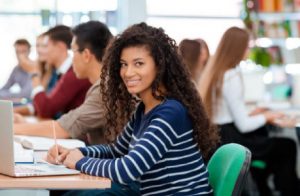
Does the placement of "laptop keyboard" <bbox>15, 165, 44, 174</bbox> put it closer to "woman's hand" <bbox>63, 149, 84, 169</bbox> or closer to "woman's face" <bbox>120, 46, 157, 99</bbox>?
"woman's hand" <bbox>63, 149, 84, 169</bbox>

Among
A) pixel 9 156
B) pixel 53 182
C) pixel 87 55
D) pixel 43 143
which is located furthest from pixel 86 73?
pixel 53 182

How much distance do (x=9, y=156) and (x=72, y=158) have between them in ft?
0.78

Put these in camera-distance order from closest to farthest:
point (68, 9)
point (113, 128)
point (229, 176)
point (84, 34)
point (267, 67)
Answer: point (229, 176) → point (113, 128) → point (84, 34) → point (267, 67) → point (68, 9)

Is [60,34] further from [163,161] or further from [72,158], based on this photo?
[163,161]

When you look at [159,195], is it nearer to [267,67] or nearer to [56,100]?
[56,100]

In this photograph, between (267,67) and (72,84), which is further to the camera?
(267,67)

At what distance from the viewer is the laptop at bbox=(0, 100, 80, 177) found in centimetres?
208

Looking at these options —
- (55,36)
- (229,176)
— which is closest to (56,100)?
(55,36)

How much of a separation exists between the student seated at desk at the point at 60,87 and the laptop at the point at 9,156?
5.58 ft

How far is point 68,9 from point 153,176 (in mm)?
5490

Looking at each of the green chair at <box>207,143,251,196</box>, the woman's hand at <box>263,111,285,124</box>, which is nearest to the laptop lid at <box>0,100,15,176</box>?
the green chair at <box>207,143,251,196</box>

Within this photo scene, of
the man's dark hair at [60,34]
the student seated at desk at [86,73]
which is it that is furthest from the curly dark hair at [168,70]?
the man's dark hair at [60,34]

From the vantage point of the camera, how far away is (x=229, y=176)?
219cm

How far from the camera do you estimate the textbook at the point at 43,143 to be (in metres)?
2.86
